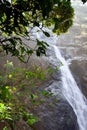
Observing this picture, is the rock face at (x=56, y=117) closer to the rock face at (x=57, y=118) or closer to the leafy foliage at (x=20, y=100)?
the rock face at (x=57, y=118)

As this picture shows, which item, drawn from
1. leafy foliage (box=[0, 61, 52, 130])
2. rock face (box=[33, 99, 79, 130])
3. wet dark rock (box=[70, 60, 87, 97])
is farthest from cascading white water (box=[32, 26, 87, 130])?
leafy foliage (box=[0, 61, 52, 130])

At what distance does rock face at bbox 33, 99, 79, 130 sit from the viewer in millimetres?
13922

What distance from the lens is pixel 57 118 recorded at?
14625 mm

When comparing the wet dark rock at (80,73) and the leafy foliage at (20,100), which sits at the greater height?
the leafy foliage at (20,100)

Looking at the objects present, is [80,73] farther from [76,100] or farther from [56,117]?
[56,117]

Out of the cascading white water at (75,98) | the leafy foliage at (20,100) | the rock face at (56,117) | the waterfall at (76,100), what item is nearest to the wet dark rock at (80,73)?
the cascading white water at (75,98)

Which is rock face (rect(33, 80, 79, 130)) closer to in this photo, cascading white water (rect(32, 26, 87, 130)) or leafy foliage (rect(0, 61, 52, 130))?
Answer: leafy foliage (rect(0, 61, 52, 130))

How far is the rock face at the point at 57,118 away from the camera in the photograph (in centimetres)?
1392

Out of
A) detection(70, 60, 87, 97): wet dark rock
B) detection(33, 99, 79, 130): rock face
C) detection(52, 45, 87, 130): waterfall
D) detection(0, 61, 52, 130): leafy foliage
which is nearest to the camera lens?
detection(0, 61, 52, 130): leafy foliage

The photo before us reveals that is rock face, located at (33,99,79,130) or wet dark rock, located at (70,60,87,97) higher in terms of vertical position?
wet dark rock, located at (70,60,87,97)

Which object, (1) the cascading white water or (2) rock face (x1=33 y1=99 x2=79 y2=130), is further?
(1) the cascading white water

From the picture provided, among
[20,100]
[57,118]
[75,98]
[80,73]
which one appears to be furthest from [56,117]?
[80,73]

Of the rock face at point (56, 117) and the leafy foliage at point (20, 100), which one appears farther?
the rock face at point (56, 117)

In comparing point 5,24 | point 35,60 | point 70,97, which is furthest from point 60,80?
point 5,24
